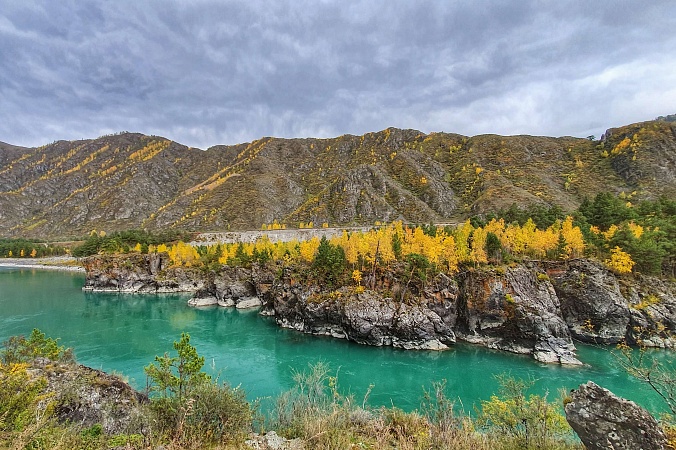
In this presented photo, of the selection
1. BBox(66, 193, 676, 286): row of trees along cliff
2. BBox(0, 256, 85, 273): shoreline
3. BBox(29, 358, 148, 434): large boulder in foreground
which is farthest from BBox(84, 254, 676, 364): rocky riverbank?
BBox(0, 256, 85, 273): shoreline

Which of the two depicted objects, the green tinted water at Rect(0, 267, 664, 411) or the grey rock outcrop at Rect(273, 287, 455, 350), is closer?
the green tinted water at Rect(0, 267, 664, 411)

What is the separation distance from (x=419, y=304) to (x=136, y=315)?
48.5 meters

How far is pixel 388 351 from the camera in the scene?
36312 millimetres

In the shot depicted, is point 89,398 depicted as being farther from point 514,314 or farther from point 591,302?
point 591,302

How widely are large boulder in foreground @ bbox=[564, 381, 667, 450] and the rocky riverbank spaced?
30.2 m

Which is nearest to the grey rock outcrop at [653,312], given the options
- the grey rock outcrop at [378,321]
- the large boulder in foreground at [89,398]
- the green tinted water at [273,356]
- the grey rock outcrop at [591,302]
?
the grey rock outcrop at [591,302]

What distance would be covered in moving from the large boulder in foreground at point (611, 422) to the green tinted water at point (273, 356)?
18938mm

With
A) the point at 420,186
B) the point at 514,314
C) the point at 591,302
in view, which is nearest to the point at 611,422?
the point at 514,314

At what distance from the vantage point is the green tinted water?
92.2 feet

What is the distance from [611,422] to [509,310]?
109 feet

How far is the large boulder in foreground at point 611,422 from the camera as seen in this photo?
262 inches

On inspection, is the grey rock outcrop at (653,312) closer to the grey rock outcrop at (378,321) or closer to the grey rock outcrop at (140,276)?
the grey rock outcrop at (378,321)

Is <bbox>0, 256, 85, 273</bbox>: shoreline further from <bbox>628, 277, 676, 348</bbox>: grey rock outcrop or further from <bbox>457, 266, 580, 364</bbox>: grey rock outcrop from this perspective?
<bbox>628, 277, 676, 348</bbox>: grey rock outcrop

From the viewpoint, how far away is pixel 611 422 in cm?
701
